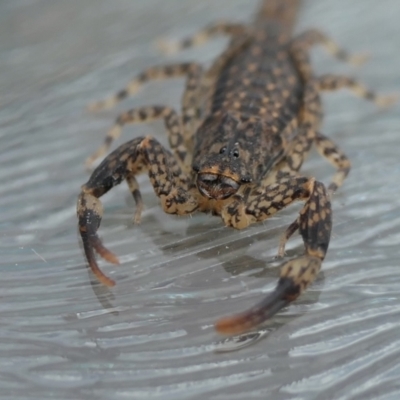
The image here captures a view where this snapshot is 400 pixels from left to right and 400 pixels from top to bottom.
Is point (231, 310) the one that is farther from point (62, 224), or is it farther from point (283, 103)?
point (283, 103)

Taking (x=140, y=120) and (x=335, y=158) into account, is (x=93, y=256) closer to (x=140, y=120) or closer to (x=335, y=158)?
(x=140, y=120)

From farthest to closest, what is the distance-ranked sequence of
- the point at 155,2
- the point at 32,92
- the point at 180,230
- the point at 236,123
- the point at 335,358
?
1. the point at 155,2
2. the point at 32,92
3. the point at 236,123
4. the point at 180,230
5. the point at 335,358

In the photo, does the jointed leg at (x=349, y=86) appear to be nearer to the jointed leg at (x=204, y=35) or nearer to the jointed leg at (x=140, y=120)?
the jointed leg at (x=204, y=35)

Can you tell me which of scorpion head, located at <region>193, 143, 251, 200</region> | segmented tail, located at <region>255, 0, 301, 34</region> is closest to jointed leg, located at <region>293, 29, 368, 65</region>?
segmented tail, located at <region>255, 0, 301, 34</region>

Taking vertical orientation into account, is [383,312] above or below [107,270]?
below

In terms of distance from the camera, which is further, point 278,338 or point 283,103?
point 283,103

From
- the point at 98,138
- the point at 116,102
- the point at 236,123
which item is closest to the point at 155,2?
the point at 116,102

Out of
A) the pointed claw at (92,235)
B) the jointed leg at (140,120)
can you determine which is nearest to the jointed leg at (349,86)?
the jointed leg at (140,120)
